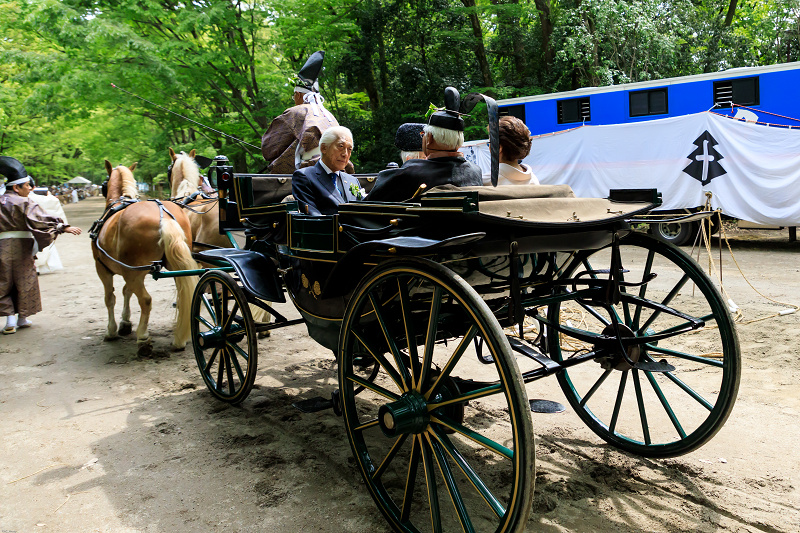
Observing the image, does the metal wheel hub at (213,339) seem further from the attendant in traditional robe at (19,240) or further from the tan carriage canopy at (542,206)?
the attendant in traditional robe at (19,240)

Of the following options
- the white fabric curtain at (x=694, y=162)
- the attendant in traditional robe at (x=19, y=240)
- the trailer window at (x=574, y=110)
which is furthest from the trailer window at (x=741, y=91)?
the attendant in traditional robe at (x=19, y=240)

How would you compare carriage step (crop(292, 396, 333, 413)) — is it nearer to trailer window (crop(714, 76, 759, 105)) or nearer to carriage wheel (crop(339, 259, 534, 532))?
carriage wheel (crop(339, 259, 534, 532))

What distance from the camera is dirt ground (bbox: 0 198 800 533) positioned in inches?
113

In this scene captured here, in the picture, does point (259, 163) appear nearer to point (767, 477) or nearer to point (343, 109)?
point (343, 109)

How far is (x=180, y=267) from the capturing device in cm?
598

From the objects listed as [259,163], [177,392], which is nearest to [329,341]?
[177,392]

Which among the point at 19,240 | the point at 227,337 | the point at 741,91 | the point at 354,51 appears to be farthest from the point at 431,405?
the point at 354,51

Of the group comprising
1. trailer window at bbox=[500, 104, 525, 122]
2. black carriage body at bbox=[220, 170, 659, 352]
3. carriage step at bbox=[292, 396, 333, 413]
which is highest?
trailer window at bbox=[500, 104, 525, 122]

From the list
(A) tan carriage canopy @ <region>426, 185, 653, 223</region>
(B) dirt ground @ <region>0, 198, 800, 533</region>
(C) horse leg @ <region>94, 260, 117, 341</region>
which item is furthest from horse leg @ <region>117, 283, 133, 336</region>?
(A) tan carriage canopy @ <region>426, 185, 653, 223</region>

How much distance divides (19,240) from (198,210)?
2211 mm

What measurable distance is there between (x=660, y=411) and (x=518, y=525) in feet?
7.35

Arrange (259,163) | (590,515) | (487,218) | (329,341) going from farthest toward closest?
(259,163) < (329,341) < (590,515) < (487,218)

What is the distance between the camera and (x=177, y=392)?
488 centimetres

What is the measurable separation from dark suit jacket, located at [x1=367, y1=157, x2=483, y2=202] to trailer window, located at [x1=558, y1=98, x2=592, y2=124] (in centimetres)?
1161
